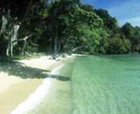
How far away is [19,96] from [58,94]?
8.75ft

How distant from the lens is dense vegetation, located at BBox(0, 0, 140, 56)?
38.5 m

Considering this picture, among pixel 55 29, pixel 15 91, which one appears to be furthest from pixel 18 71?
pixel 55 29

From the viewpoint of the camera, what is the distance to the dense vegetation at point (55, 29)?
38531 mm

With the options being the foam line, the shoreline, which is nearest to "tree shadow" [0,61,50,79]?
the shoreline

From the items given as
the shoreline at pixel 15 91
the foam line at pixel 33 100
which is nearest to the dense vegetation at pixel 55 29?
the shoreline at pixel 15 91

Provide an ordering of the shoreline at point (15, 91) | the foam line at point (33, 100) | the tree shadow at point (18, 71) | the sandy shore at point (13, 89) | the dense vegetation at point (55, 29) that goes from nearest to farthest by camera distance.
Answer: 1. the foam line at point (33, 100)
2. the shoreline at point (15, 91)
3. the sandy shore at point (13, 89)
4. the tree shadow at point (18, 71)
5. the dense vegetation at point (55, 29)

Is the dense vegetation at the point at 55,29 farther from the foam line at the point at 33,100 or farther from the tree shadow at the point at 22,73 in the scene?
the foam line at the point at 33,100

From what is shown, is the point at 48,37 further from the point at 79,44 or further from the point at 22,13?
the point at 22,13

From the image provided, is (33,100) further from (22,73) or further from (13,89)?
(22,73)

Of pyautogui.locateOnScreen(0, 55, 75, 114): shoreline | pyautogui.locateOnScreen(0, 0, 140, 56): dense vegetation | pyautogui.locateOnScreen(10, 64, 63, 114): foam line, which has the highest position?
pyautogui.locateOnScreen(0, 0, 140, 56): dense vegetation

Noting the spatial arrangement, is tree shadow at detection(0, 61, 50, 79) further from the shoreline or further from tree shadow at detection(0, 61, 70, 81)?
the shoreline

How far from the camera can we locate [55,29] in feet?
248

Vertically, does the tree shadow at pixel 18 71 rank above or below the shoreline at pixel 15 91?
above

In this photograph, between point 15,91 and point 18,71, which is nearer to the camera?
point 15,91
